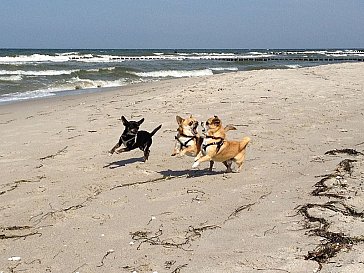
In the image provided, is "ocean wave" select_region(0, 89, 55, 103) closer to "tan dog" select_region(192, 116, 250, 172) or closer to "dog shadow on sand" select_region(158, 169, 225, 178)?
"dog shadow on sand" select_region(158, 169, 225, 178)

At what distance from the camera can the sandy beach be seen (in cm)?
327

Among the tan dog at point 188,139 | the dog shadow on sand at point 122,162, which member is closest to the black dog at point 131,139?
the dog shadow on sand at point 122,162

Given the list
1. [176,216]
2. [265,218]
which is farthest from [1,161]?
[265,218]

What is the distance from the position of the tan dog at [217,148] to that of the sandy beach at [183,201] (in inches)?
7.3

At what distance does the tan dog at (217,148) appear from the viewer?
17.1 ft

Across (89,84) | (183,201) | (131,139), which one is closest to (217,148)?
(183,201)

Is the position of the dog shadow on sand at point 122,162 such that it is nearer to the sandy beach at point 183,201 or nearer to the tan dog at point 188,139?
the sandy beach at point 183,201

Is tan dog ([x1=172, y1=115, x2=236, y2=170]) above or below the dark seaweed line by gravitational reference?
above

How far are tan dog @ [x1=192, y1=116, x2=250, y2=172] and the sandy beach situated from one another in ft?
0.61

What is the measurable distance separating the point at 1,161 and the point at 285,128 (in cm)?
420

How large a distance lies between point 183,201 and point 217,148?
3.14ft

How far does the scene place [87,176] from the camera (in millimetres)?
5523

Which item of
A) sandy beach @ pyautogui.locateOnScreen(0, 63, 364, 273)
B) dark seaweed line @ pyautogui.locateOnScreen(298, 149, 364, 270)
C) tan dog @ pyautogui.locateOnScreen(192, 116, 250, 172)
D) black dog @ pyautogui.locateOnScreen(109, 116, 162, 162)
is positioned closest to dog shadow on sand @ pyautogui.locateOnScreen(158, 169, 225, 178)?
sandy beach @ pyautogui.locateOnScreen(0, 63, 364, 273)

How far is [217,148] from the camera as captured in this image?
522 centimetres
